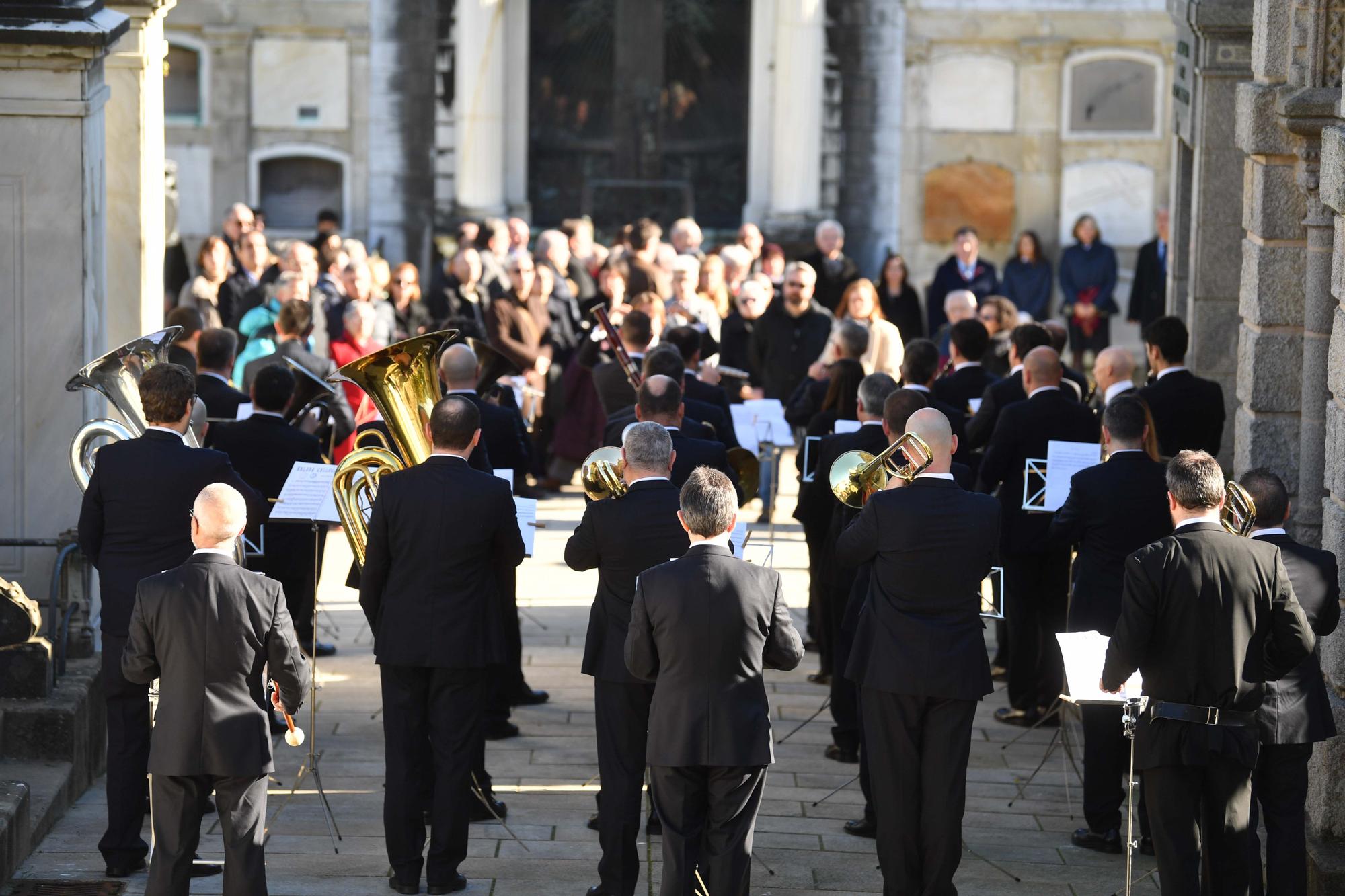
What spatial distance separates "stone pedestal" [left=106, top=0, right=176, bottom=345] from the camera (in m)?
10.0

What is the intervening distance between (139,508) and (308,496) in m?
0.94

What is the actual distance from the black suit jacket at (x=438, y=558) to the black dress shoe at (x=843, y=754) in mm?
2353

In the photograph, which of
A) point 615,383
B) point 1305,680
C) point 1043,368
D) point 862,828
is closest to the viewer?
point 1305,680

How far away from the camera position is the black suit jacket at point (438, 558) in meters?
→ 7.34

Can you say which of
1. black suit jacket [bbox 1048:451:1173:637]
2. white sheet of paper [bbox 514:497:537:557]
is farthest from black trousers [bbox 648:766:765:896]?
black suit jacket [bbox 1048:451:1173:637]

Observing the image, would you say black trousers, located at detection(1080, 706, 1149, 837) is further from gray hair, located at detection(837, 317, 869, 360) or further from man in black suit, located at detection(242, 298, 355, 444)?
man in black suit, located at detection(242, 298, 355, 444)

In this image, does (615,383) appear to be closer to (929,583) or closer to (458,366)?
(458,366)

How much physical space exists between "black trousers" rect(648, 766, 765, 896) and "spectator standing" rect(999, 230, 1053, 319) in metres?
12.4

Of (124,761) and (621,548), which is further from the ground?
(621,548)

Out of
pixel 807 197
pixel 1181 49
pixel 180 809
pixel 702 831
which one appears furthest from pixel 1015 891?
pixel 807 197

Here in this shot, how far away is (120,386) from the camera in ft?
26.7

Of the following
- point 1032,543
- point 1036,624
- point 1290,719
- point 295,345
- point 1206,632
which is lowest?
point 1036,624

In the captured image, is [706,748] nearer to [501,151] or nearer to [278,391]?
[278,391]

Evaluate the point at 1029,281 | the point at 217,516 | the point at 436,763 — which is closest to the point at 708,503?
the point at 217,516
